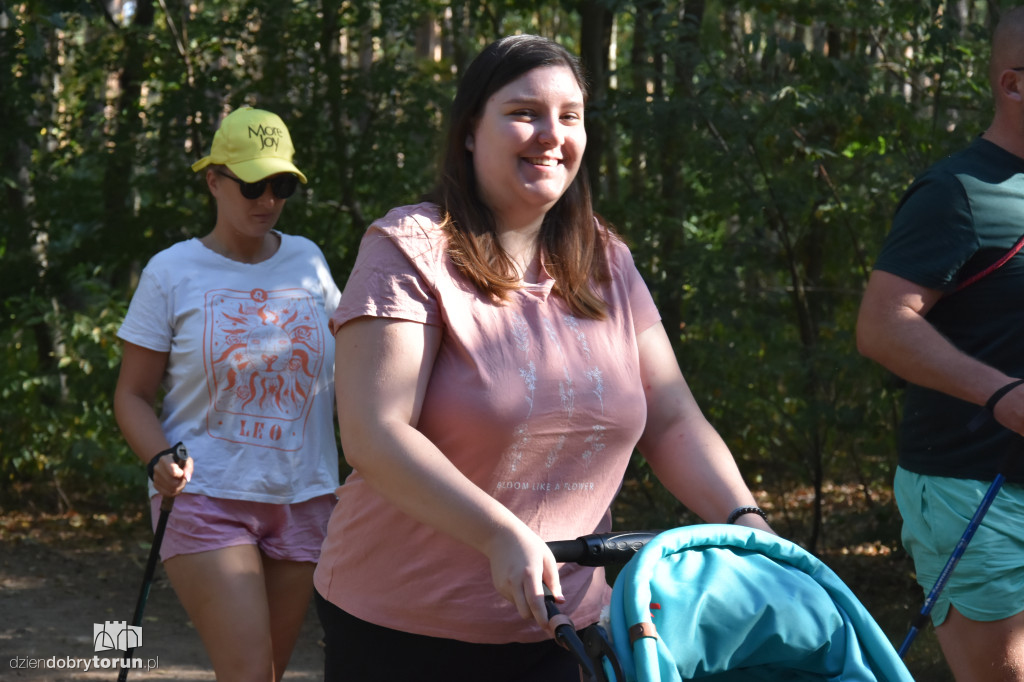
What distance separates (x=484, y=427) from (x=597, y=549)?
0.33 metres

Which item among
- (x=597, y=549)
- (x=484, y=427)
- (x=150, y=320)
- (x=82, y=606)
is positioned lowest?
(x=82, y=606)

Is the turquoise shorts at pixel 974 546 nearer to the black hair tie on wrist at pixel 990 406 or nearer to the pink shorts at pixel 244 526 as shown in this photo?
the black hair tie on wrist at pixel 990 406

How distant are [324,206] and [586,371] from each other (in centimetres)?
565

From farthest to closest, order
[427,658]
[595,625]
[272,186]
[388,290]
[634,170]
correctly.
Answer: [634,170] → [272,186] → [427,658] → [388,290] → [595,625]

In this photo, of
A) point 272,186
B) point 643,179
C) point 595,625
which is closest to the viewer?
point 595,625

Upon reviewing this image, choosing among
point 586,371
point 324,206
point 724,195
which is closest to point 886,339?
point 586,371

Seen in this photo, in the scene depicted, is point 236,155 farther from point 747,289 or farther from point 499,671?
point 747,289

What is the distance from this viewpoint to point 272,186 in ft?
12.5

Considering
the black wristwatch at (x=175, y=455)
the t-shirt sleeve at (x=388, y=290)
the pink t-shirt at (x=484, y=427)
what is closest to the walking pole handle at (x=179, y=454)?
the black wristwatch at (x=175, y=455)

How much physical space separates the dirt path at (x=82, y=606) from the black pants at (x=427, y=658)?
12.6 feet

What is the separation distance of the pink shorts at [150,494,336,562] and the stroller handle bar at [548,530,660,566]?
174cm

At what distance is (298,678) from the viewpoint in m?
5.96

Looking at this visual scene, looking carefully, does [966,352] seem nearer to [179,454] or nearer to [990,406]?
[990,406]

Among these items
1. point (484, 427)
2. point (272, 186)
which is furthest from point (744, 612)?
point (272, 186)
